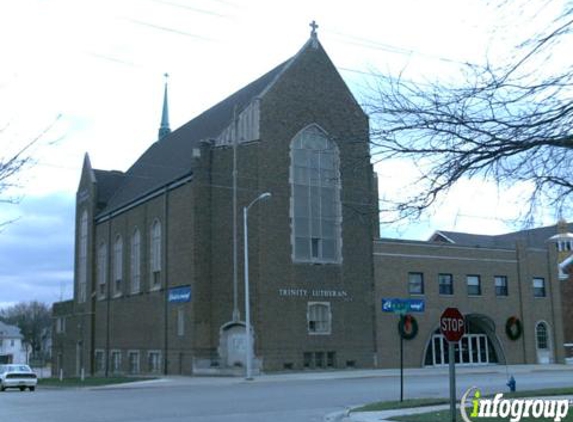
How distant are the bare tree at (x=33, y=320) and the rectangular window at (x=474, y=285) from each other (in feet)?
278

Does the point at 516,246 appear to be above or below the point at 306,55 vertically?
below

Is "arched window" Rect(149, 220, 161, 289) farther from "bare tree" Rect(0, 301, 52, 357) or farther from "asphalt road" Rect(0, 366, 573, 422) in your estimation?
"bare tree" Rect(0, 301, 52, 357)

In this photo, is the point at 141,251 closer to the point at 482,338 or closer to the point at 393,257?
the point at 393,257

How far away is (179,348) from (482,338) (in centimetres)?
1983

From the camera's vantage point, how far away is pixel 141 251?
49250 mm

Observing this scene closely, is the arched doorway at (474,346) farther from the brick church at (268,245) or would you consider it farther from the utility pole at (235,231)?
the utility pole at (235,231)

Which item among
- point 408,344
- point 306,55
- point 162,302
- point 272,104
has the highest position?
point 306,55

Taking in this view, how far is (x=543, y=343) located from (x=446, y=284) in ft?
30.9

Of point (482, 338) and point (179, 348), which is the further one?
point (482, 338)

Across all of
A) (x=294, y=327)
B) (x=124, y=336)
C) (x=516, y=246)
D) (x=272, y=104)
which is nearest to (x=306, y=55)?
(x=272, y=104)

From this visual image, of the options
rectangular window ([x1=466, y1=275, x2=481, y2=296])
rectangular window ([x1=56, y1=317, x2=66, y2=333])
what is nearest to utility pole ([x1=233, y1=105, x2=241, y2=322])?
rectangular window ([x1=466, y1=275, x2=481, y2=296])

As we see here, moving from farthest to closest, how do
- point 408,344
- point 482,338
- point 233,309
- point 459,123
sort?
point 482,338 < point 408,344 < point 233,309 < point 459,123

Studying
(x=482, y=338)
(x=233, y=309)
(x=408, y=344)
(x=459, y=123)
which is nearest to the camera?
(x=459, y=123)

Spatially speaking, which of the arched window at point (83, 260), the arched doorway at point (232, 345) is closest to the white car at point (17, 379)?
the arched doorway at point (232, 345)
